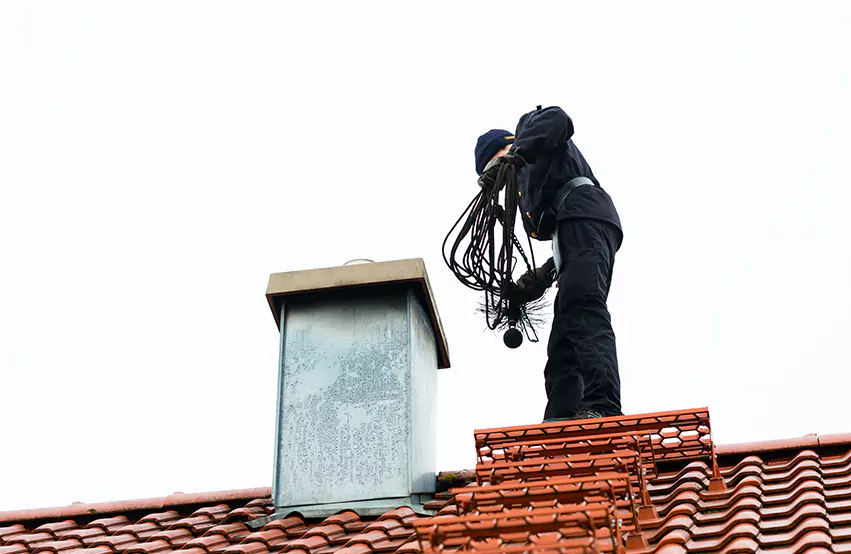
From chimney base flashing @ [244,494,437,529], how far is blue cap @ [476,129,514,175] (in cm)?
209

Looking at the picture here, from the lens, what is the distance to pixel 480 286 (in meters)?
6.09

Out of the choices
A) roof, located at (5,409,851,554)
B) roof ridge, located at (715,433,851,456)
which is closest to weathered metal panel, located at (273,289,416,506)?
roof, located at (5,409,851,554)

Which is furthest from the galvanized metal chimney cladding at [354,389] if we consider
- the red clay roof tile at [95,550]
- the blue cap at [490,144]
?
the blue cap at [490,144]

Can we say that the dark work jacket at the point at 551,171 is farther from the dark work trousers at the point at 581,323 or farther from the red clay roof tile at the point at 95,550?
the red clay roof tile at the point at 95,550

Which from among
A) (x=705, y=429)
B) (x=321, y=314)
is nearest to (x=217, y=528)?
(x=321, y=314)

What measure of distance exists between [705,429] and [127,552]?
2529mm

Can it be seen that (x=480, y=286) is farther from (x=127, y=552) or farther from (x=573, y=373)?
(x=127, y=552)

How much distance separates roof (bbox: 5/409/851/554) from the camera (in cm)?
353

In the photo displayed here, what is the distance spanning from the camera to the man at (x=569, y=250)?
17.8 ft

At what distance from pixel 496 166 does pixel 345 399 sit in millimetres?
1471

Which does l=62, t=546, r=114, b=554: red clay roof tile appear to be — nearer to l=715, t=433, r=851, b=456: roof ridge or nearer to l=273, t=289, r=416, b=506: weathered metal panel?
l=273, t=289, r=416, b=506: weathered metal panel

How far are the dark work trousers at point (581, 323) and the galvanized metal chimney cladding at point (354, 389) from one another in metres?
0.65

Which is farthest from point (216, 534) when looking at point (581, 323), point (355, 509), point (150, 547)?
point (581, 323)

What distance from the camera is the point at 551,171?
5.99 meters
